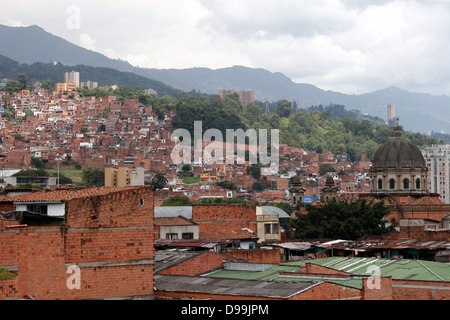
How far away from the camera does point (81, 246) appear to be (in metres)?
13.1

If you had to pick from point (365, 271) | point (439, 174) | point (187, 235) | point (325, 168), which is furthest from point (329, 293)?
point (325, 168)

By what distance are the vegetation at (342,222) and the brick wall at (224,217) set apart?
304 inches

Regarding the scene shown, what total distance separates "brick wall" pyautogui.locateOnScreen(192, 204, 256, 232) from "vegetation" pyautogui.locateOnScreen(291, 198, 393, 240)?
25.3 feet

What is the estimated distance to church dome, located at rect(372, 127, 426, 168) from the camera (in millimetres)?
59906

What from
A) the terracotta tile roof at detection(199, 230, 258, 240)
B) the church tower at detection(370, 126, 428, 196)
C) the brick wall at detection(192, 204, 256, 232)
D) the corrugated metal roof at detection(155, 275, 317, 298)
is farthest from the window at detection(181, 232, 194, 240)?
the church tower at detection(370, 126, 428, 196)

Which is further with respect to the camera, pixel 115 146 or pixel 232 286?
pixel 115 146

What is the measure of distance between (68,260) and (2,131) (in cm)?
13553

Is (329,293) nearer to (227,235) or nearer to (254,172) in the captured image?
(227,235)

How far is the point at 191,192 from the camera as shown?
10050 cm

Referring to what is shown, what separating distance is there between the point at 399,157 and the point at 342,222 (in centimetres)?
2337
